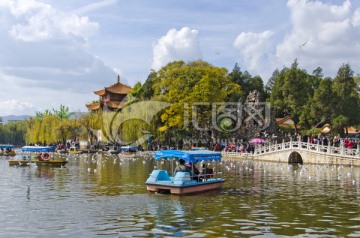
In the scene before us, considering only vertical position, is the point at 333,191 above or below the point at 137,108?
below

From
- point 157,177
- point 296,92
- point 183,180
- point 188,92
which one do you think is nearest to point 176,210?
point 183,180

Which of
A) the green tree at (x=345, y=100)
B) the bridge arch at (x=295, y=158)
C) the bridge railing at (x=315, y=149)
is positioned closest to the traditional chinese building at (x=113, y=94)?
the green tree at (x=345, y=100)

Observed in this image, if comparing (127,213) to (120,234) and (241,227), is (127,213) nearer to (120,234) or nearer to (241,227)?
(120,234)

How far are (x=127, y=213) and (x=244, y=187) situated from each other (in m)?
9.79

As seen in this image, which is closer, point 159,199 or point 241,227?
point 241,227

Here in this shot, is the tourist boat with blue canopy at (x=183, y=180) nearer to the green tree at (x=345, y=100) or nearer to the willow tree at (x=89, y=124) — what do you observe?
the green tree at (x=345, y=100)

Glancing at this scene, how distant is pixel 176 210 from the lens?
1658cm

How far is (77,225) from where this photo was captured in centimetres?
1371

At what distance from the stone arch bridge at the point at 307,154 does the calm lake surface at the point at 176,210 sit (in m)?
11.7

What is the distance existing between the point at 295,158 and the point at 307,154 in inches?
144

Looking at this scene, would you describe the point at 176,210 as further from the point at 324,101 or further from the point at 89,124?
the point at 89,124

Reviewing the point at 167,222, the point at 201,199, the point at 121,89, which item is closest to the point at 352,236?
the point at 167,222

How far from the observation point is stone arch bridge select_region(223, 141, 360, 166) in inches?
1462

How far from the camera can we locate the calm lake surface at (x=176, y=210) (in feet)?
43.2
